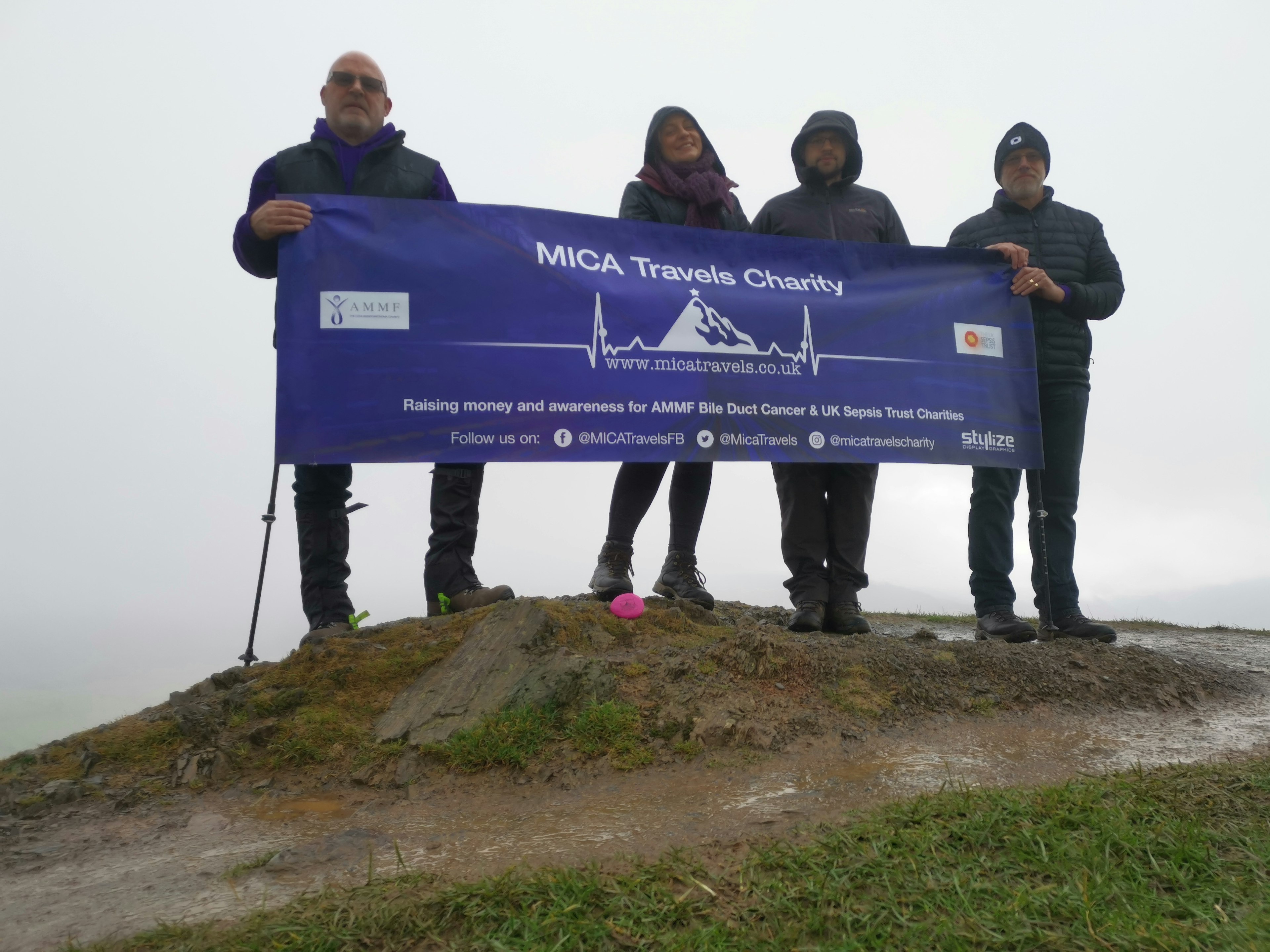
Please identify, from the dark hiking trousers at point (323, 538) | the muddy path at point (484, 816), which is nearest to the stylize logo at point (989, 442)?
the muddy path at point (484, 816)

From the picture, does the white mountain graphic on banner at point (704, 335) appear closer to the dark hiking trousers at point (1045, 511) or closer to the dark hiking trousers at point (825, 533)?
the dark hiking trousers at point (825, 533)

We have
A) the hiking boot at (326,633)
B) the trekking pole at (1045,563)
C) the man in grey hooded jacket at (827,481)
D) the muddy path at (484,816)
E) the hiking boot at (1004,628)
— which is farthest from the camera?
the trekking pole at (1045,563)

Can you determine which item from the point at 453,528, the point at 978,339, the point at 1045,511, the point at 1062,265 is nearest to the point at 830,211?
the point at 978,339

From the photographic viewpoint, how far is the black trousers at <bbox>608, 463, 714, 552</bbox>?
16.1 feet

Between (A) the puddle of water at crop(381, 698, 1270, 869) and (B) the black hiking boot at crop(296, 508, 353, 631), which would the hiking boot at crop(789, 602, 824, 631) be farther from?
(B) the black hiking boot at crop(296, 508, 353, 631)

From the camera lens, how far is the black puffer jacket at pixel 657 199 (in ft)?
16.8

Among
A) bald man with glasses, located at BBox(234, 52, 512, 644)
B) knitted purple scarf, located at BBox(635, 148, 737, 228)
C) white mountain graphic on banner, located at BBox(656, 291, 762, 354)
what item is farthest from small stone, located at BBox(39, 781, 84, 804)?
knitted purple scarf, located at BBox(635, 148, 737, 228)

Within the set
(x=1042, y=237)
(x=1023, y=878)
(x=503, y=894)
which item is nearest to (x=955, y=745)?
(x=1023, y=878)

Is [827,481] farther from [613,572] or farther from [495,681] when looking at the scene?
[495,681]

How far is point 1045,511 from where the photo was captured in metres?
5.69

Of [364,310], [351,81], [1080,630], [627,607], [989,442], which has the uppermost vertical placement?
[351,81]

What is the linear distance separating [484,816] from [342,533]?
7.48ft

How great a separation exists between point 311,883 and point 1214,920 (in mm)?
2068

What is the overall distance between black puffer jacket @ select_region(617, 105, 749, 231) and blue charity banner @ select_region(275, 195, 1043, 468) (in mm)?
196
